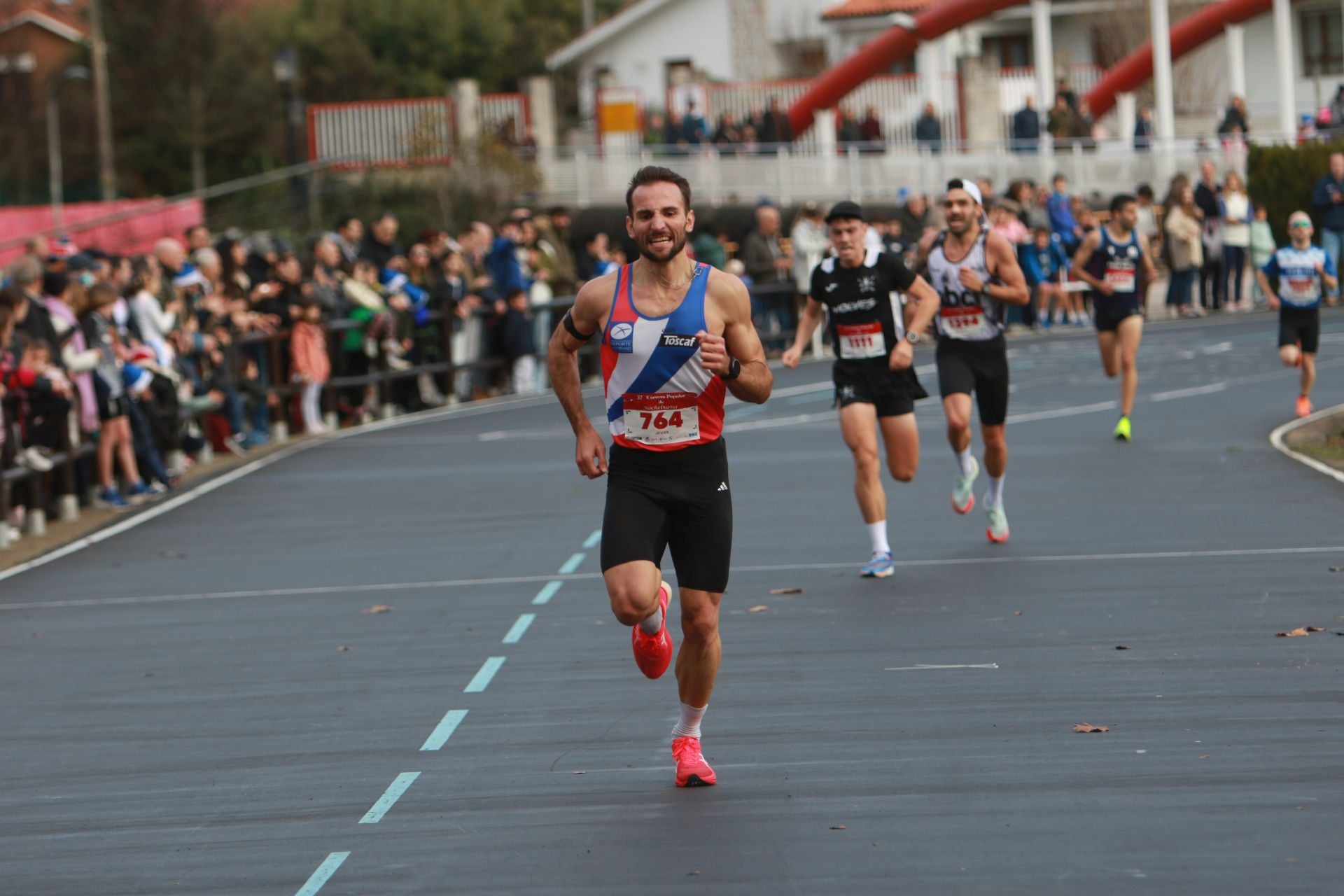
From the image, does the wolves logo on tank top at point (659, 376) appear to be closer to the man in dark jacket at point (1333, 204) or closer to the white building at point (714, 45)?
the man in dark jacket at point (1333, 204)

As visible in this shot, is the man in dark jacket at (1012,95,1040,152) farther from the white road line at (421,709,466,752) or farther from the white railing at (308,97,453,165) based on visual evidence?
the white road line at (421,709,466,752)

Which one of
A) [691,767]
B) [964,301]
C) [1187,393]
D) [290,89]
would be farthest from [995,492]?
[290,89]

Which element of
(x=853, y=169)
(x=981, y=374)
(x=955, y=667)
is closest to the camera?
(x=955, y=667)

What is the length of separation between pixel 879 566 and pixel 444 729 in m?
3.72

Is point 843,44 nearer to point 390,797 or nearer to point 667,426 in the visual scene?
point 667,426

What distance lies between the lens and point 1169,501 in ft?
45.8

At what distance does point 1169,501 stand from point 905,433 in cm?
294

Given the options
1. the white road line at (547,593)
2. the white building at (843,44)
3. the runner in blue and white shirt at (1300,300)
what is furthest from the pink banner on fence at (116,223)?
the white road line at (547,593)

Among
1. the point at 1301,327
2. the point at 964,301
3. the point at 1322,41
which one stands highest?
the point at 1322,41

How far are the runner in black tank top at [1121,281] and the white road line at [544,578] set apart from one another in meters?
5.48

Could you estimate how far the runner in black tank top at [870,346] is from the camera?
11.5 meters

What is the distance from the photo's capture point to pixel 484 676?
31.0ft

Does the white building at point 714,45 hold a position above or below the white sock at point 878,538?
above

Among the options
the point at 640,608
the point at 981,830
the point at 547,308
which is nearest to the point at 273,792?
the point at 640,608
